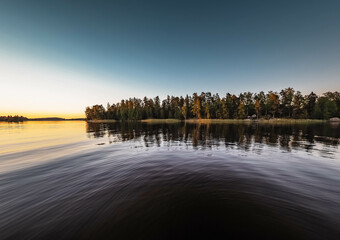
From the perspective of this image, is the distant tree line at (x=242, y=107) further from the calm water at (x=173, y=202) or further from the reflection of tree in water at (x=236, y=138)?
the calm water at (x=173, y=202)

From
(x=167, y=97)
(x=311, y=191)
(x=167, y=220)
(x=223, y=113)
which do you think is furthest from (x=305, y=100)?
(x=167, y=220)

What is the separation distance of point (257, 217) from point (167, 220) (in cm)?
344

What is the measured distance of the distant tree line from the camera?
97750 millimetres

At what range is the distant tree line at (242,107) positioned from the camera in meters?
97.8

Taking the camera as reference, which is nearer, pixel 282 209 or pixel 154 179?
pixel 282 209

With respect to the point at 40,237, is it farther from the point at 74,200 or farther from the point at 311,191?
the point at 311,191

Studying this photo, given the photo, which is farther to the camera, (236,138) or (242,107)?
(242,107)

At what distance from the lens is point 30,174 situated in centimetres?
934

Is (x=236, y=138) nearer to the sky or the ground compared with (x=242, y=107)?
nearer to the ground

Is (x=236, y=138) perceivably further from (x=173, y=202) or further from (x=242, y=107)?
(x=242, y=107)

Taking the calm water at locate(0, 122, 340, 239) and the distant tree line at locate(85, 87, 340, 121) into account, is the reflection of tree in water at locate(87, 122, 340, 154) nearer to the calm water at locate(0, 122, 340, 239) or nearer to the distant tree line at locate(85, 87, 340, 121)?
the calm water at locate(0, 122, 340, 239)

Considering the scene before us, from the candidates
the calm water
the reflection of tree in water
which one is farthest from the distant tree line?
the calm water

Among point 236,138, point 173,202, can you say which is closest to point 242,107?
point 236,138

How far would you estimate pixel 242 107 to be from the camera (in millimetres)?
100938
